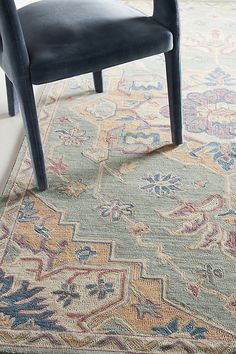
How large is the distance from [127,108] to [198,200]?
0.63m

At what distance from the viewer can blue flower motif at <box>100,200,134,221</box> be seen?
61.4 inches

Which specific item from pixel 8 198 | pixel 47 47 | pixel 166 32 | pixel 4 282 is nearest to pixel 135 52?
pixel 166 32

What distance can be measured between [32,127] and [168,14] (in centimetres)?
55

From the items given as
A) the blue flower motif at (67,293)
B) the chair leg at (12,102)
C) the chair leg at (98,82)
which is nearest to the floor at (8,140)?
the chair leg at (12,102)

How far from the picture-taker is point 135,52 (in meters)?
1.52

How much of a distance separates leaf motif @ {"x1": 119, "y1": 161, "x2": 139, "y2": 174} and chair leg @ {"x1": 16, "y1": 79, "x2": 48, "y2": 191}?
0.88 ft

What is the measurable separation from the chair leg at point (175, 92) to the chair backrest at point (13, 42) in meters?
0.49

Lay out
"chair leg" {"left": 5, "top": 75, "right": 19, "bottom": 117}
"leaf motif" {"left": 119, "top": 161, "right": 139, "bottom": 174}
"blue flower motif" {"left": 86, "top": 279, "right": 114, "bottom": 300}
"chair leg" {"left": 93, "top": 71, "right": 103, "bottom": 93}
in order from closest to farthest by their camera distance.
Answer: "blue flower motif" {"left": 86, "top": 279, "right": 114, "bottom": 300} < "leaf motif" {"left": 119, "top": 161, "right": 139, "bottom": 174} < "chair leg" {"left": 5, "top": 75, "right": 19, "bottom": 117} < "chair leg" {"left": 93, "top": 71, "right": 103, "bottom": 93}

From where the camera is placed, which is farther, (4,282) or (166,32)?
(166,32)

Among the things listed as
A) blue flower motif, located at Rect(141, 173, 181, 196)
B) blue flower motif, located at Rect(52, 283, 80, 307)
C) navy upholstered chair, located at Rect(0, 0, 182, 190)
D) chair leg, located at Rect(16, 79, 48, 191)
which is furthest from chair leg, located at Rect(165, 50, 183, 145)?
blue flower motif, located at Rect(52, 283, 80, 307)

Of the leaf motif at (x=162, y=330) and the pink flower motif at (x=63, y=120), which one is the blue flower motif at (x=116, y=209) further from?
the pink flower motif at (x=63, y=120)

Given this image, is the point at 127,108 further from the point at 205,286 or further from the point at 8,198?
the point at 205,286

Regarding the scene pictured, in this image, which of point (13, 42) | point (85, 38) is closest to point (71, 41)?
point (85, 38)

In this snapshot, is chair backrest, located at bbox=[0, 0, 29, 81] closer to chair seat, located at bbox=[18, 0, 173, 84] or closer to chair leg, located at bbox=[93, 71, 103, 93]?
chair seat, located at bbox=[18, 0, 173, 84]
